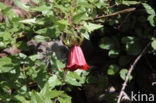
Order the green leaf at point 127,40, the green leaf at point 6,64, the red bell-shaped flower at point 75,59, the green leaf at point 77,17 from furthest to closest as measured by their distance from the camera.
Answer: the green leaf at point 127,40 → the green leaf at point 6,64 → the red bell-shaped flower at point 75,59 → the green leaf at point 77,17

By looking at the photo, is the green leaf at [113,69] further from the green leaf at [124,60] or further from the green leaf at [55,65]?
the green leaf at [55,65]

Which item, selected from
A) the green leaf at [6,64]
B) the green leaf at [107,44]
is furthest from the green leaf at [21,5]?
the green leaf at [107,44]

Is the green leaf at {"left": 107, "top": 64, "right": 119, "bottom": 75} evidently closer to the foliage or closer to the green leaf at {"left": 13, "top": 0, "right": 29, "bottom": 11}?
the foliage

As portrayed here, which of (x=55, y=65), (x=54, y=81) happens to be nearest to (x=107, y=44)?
(x=55, y=65)

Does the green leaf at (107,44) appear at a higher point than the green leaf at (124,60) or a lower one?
higher

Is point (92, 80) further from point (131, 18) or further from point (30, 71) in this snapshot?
point (131, 18)

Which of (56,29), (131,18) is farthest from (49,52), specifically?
(131,18)

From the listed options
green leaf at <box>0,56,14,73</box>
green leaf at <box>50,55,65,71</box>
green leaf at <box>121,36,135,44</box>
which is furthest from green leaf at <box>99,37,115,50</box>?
green leaf at <box>0,56,14,73</box>

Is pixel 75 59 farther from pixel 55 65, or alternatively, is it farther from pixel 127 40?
pixel 127 40
